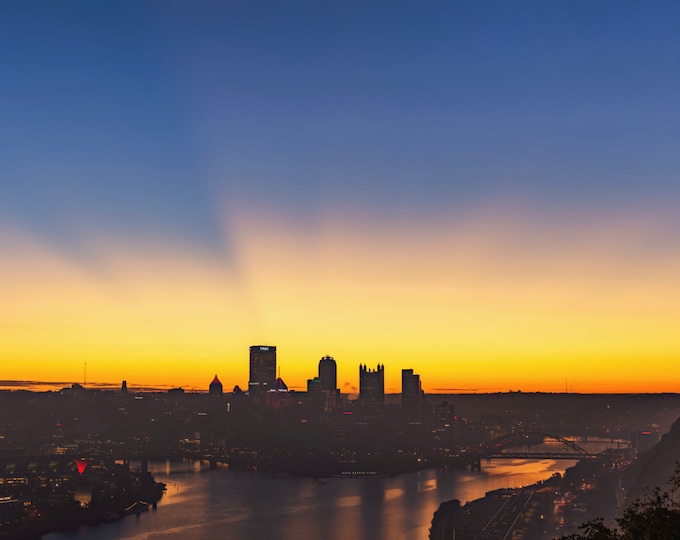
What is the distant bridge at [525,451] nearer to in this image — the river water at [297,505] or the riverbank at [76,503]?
the river water at [297,505]

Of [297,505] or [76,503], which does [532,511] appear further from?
[76,503]

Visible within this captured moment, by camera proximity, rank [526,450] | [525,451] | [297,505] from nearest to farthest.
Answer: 1. [297,505]
2. [525,451]
3. [526,450]

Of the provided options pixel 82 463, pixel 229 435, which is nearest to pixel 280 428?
pixel 229 435

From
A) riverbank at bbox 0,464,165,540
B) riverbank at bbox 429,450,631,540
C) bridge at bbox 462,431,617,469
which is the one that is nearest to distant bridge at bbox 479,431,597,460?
bridge at bbox 462,431,617,469

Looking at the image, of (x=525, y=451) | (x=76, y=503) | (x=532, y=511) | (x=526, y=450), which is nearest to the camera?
(x=532, y=511)

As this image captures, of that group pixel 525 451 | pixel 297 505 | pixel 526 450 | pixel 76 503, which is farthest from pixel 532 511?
A: pixel 526 450

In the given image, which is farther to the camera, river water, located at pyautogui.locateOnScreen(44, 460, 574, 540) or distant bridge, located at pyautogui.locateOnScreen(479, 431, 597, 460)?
distant bridge, located at pyautogui.locateOnScreen(479, 431, 597, 460)

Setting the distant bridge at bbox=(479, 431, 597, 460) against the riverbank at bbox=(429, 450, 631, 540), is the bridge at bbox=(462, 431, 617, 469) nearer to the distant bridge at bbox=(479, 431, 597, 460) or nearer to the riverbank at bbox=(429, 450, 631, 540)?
the distant bridge at bbox=(479, 431, 597, 460)

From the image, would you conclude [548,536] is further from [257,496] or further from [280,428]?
[280,428]
